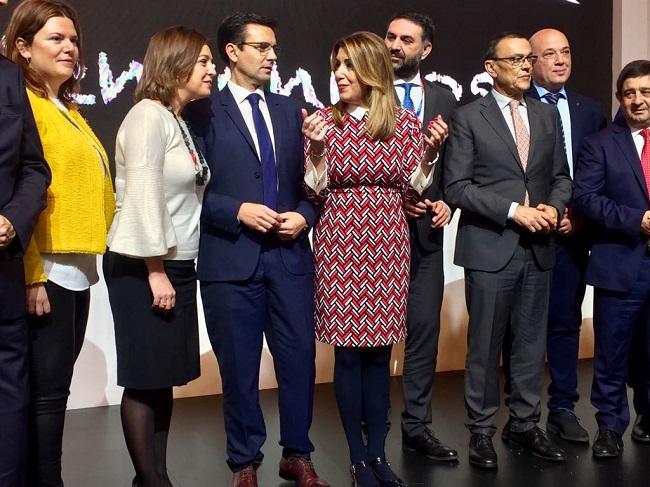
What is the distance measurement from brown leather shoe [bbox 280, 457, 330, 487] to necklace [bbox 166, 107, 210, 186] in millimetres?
1102

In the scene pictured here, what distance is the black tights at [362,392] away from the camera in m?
3.28

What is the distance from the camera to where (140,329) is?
3023 mm

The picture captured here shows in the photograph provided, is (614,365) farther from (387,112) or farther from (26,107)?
(26,107)

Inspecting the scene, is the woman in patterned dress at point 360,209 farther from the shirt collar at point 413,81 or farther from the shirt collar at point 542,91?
the shirt collar at point 542,91

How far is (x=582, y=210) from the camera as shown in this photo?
12.5ft

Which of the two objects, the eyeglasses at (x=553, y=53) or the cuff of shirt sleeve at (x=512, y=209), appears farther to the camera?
the eyeglasses at (x=553, y=53)

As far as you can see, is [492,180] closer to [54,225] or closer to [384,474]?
[384,474]

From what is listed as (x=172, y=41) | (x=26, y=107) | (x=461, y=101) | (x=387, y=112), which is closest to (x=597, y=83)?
(x=461, y=101)

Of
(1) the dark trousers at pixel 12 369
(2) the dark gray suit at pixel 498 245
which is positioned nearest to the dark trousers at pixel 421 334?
(2) the dark gray suit at pixel 498 245

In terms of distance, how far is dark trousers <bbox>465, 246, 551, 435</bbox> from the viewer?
145 inches

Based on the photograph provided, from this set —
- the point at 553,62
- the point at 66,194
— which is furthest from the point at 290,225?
the point at 553,62

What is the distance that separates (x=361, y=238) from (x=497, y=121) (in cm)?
90

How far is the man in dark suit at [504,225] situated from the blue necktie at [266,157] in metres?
0.80

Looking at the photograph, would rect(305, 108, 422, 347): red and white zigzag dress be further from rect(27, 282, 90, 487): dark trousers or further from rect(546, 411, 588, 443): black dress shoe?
rect(546, 411, 588, 443): black dress shoe
